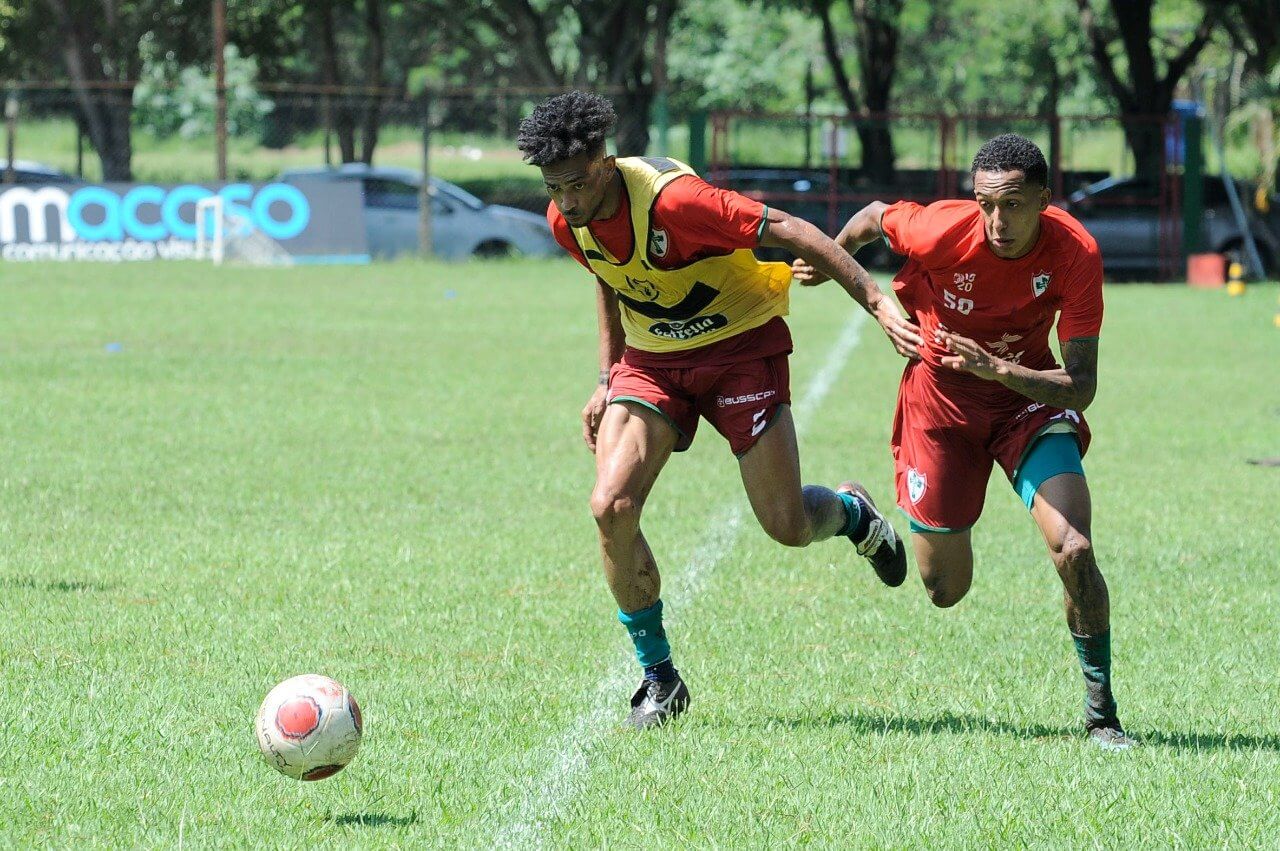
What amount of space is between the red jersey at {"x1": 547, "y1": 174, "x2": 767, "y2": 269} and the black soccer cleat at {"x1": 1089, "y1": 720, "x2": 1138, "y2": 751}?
192 cm

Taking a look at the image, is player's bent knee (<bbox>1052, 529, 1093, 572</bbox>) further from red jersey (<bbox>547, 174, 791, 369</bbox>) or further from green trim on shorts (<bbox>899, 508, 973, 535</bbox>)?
red jersey (<bbox>547, 174, 791, 369</bbox>)

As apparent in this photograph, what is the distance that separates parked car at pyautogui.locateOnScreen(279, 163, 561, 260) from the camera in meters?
30.7

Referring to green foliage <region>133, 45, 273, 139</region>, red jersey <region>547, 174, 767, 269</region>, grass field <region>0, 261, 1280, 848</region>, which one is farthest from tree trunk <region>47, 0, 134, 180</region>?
red jersey <region>547, 174, 767, 269</region>

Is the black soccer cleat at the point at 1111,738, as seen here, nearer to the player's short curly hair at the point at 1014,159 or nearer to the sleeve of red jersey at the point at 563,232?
the player's short curly hair at the point at 1014,159

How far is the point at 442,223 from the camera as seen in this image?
102 feet

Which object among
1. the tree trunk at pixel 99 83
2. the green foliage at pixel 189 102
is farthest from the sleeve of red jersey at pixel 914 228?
the green foliage at pixel 189 102

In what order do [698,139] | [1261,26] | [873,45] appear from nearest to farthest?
[698,139] → [1261,26] → [873,45]

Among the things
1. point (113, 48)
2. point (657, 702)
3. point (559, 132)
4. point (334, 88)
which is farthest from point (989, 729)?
point (113, 48)

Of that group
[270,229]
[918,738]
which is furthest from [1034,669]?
[270,229]

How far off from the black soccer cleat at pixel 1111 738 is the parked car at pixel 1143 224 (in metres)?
26.9

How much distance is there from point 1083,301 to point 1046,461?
54 cm

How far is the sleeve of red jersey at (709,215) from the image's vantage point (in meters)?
5.75

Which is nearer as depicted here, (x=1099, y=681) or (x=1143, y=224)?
(x=1099, y=681)

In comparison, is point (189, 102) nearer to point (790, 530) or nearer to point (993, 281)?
point (790, 530)
